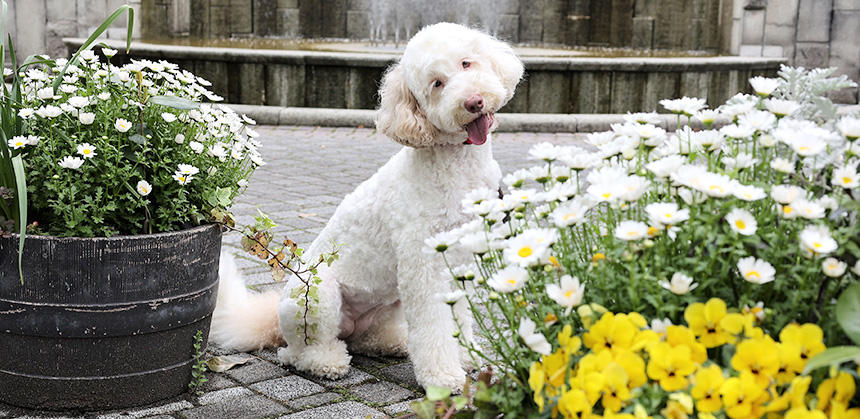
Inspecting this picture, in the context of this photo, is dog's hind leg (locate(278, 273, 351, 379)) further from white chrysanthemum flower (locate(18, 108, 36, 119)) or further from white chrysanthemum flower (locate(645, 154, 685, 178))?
white chrysanthemum flower (locate(645, 154, 685, 178))

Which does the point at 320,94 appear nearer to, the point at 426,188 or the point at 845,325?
the point at 426,188

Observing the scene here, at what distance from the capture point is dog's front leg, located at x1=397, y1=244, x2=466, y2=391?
3088 millimetres

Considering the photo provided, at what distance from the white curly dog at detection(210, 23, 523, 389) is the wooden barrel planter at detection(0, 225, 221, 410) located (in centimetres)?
55

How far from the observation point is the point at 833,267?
1.48 meters

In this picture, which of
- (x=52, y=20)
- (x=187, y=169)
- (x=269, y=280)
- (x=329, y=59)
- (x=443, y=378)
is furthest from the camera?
(x=52, y=20)

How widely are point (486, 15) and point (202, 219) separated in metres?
15.6

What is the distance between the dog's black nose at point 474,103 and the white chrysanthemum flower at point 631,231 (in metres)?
1.31

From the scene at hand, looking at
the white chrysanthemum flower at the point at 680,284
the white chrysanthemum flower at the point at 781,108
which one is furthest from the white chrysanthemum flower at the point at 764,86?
the white chrysanthemum flower at the point at 680,284

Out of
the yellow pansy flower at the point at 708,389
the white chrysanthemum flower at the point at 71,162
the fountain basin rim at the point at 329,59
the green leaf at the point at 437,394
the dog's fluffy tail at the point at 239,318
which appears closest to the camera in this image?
the yellow pansy flower at the point at 708,389

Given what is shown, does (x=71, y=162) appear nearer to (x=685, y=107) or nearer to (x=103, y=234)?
(x=103, y=234)

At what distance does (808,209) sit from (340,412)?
1.86 m

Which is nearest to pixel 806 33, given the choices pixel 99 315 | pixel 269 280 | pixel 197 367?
pixel 269 280

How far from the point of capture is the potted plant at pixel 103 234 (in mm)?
2660

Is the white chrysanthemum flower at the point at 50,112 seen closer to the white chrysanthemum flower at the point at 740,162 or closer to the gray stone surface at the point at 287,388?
the gray stone surface at the point at 287,388
